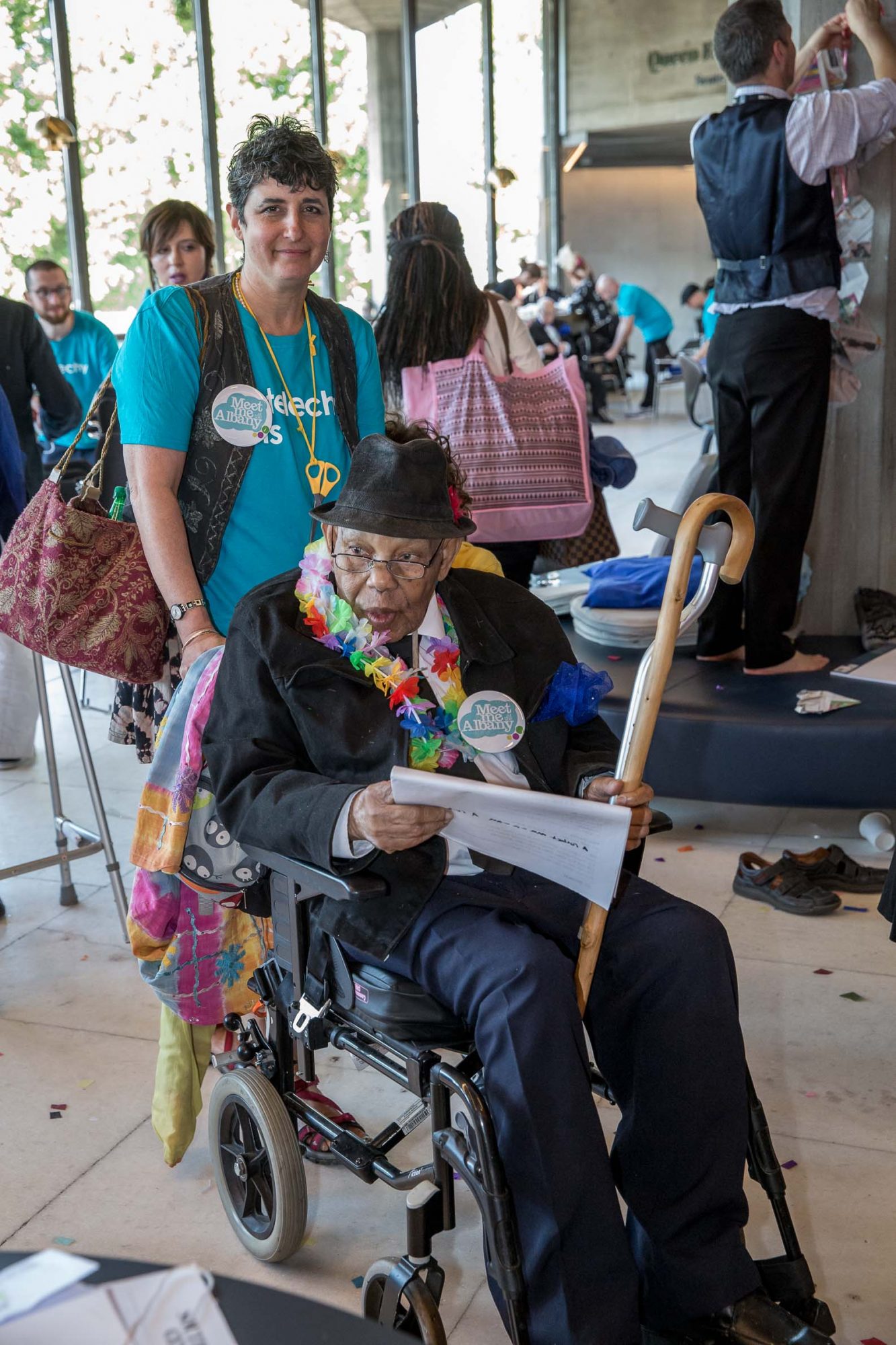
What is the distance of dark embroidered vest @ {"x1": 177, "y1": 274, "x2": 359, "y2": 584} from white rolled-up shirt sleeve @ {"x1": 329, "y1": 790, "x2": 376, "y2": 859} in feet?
2.42

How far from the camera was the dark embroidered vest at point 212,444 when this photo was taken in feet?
7.36

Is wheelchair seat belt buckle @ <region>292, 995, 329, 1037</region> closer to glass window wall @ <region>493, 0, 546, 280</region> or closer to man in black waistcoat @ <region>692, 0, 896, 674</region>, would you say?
man in black waistcoat @ <region>692, 0, 896, 674</region>

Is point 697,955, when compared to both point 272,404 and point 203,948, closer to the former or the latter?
point 203,948

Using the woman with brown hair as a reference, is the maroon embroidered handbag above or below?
below

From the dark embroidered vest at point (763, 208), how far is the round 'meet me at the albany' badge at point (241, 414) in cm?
184

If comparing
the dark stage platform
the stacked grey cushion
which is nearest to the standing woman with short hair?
the dark stage platform

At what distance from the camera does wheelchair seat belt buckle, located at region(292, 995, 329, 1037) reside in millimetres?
1871

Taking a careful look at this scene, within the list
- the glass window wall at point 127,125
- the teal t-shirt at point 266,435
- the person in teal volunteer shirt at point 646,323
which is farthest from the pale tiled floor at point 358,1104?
the person in teal volunteer shirt at point 646,323

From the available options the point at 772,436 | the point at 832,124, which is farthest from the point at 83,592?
the point at 832,124

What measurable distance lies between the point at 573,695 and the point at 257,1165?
88 cm

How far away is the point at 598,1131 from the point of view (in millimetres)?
1580

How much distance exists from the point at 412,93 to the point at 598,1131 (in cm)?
1266

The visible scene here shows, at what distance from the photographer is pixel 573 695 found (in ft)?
6.41

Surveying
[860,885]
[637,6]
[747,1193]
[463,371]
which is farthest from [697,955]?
[637,6]
